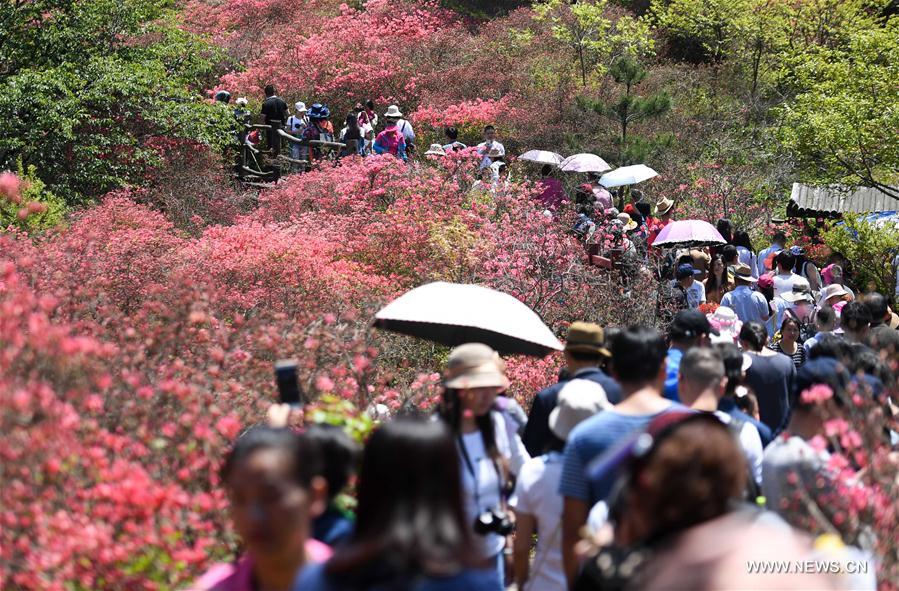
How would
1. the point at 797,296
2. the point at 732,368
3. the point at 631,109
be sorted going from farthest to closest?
the point at 631,109 < the point at 797,296 < the point at 732,368

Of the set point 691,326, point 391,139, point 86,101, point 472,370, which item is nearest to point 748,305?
point 691,326

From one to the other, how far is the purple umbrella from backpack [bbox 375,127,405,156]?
5955 millimetres

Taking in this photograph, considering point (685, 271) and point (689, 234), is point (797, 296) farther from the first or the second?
point (689, 234)

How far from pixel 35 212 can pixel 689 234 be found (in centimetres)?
726

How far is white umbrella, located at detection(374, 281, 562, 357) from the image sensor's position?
5754mm

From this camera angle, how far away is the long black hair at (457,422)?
4.40 m

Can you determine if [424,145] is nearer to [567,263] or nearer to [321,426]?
[567,263]

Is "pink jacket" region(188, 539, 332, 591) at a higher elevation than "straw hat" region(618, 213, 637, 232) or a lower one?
higher

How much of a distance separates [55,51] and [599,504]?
1391 cm

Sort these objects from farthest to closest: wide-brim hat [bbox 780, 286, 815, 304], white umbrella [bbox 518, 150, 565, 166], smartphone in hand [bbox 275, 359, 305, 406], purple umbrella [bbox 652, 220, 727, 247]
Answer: white umbrella [bbox 518, 150, 565, 166], purple umbrella [bbox 652, 220, 727, 247], wide-brim hat [bbox 780, 286, 815, 304], smartphone in hand [bbox 275, 359, 305, 406]

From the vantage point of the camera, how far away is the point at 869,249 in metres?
12.6

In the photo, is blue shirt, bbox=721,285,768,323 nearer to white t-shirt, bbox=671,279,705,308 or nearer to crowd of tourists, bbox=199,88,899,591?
white t-shirt, bbox=671,279,705,308

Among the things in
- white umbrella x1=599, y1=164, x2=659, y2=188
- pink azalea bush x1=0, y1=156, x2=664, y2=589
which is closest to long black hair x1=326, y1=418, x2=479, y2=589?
pink azalea bush x1=0, y1=156, x2=664, y2=589

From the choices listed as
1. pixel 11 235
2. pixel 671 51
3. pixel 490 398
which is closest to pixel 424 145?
pixel 671 51
